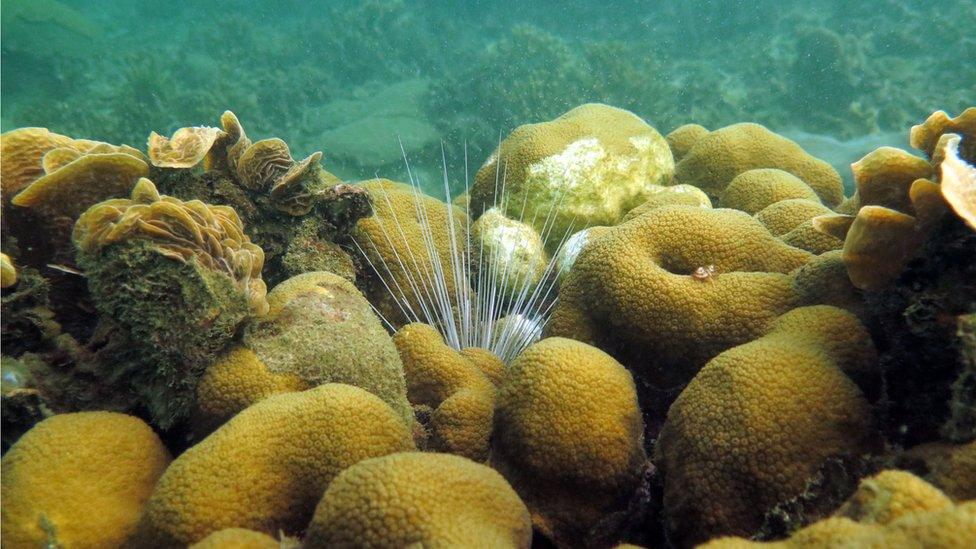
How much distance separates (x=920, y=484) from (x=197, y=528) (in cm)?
199

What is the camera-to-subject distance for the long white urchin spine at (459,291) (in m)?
3.38

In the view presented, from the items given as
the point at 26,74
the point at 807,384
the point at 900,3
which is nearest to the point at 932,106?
the point at 900,3

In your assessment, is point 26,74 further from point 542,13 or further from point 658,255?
point 658,255

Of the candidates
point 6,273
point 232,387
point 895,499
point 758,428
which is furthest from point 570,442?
point 6,273

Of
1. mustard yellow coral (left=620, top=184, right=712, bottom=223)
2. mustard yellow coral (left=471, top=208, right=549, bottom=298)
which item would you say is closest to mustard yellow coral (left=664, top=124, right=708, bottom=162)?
mustard yellow coral (left=620, top=184, right=712, bottom=223)

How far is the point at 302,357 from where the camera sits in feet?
7.44

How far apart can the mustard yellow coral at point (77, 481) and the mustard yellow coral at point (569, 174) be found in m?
3.06

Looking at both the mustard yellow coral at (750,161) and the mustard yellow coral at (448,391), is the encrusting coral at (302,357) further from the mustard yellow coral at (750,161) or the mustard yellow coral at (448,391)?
the mustard yellow coral at (750,161)

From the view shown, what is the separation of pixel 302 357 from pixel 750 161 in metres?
4.17

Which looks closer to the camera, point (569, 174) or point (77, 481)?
point (77, 481)

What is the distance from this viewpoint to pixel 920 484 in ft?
3.70

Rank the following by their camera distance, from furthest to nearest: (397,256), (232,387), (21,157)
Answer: (397,256)
(21,157)
(232,387)

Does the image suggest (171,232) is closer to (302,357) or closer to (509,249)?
(302,357)

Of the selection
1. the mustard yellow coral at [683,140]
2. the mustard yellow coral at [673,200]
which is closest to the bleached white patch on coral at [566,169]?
the mustard yellow coral at [673,200]
